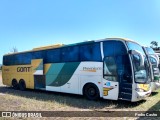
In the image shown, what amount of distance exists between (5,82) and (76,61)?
34.6 feet

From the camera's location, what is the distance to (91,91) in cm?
1339

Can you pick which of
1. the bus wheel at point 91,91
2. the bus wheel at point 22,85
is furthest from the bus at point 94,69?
the bus wheel at point 22,85

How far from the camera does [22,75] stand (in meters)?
19.4

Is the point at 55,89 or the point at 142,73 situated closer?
the point at 142,73

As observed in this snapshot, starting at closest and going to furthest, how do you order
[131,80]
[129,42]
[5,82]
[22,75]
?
1. [131,80]
2. [129,42]
3. [22,75]
4. [5,82]

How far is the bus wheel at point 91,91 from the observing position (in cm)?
1308

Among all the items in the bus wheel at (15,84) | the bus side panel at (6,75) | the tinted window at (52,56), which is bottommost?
the bus wheel at (15,84)

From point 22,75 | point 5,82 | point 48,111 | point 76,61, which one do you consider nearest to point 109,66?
point 76,61

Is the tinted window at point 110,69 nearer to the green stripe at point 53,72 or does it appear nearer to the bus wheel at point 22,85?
the green stripe at point 53,72

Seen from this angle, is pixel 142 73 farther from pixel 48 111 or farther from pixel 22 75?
pixel 22 75

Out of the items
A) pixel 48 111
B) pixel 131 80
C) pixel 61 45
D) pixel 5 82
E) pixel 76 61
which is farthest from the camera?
pixel 5 82

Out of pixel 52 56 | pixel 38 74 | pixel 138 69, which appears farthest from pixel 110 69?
pixel 38 74

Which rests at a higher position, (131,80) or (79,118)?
(131,80)

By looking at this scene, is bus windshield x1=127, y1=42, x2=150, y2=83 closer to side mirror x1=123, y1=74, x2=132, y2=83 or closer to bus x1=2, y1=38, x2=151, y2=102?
bus x1=2, y1=38, x2=151, y2=102
